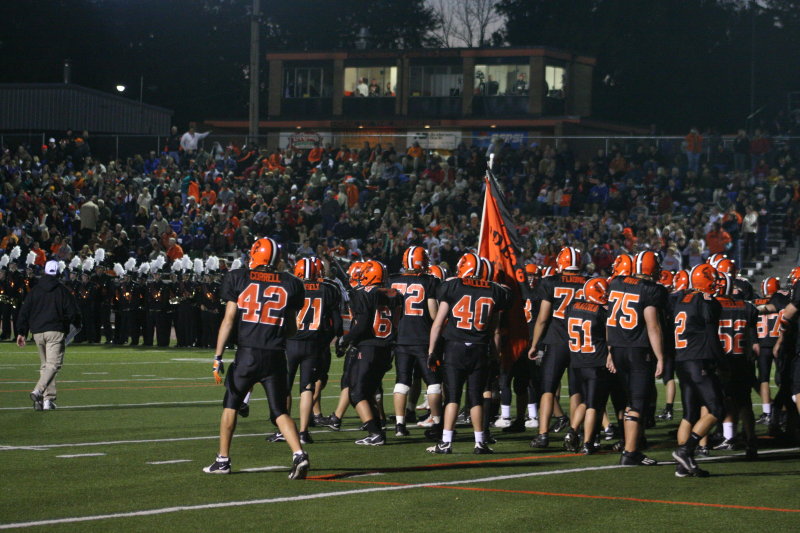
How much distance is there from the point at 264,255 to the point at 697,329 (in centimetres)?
359

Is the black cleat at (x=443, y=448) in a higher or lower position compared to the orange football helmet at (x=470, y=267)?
lower

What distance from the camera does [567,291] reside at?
41.5 ft

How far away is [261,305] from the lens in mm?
9922

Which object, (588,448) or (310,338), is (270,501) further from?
(588,448)

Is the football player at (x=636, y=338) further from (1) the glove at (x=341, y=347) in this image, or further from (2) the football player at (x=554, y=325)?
(1) the glove at (x=341, y=347)

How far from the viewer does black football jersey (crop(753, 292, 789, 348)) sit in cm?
1510

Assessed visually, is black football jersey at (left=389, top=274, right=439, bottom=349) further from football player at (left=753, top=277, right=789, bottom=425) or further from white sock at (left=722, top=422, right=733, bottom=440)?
football player at (left=753, top=277, right=789, bottom=425)

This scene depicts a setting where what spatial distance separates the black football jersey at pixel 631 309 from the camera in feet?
35.4

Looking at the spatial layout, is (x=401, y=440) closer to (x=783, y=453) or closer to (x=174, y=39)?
(x=783, y=453)

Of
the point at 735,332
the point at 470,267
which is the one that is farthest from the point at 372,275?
the point at 735,332

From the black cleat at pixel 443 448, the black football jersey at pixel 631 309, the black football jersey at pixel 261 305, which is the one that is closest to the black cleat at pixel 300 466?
the black football jersey at pixel 261 305

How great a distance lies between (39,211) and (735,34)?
136ft

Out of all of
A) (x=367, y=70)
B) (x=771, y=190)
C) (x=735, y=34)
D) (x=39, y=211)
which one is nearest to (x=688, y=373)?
(x=771, y=190)

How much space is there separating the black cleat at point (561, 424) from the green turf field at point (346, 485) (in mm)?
693
